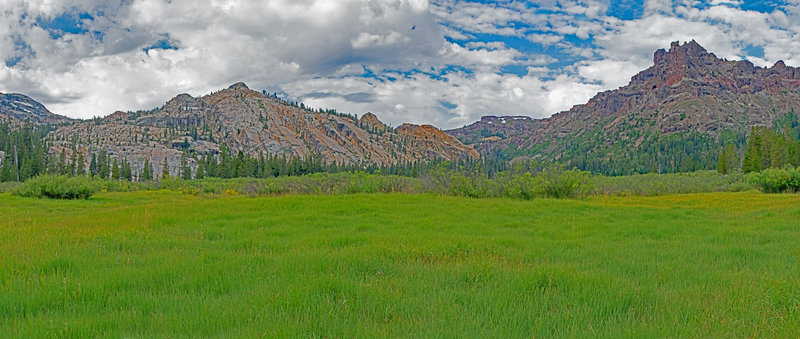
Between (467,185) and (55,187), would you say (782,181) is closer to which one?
(467,185)

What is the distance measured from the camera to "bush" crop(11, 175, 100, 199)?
97.7 feet

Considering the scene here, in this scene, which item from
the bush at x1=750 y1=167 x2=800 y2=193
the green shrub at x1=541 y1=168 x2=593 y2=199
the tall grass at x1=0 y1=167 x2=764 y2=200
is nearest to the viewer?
the tall grass at x1=0 y1=167 x2=764 y2=200

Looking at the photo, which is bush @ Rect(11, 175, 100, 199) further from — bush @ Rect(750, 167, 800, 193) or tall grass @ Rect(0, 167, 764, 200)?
bush @ Rect(750, 167, 800, 193)

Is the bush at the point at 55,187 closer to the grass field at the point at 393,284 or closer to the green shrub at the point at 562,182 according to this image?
the grass field at the point at 393,284

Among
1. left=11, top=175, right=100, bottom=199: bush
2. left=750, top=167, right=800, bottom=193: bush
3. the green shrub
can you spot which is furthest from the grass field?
left=750, top=167, right=800, bottom=193: bush

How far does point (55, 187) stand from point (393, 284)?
3341cm

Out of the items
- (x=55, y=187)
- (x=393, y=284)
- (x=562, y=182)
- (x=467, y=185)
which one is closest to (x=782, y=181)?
(x=562, y=182)

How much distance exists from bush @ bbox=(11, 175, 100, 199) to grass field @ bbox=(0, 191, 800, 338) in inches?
914

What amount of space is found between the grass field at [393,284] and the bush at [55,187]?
2320 centimetres

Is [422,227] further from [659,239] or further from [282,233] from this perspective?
[659,239]

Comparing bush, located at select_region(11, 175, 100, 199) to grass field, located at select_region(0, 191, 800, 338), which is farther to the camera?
bush, located at select_region(11, 175, 100, 199)

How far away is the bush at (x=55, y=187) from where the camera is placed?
2978cm

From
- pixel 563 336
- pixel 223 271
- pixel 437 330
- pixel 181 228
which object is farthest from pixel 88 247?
pixel 563 336

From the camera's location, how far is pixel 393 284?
5.66 metres
